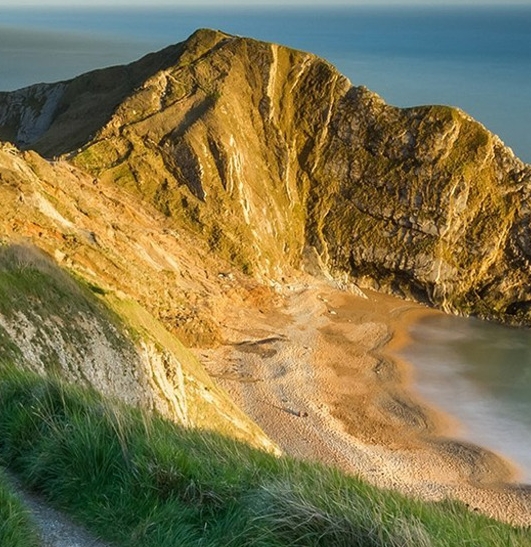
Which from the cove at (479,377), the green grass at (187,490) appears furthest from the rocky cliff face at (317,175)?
the green grass at (187,490)

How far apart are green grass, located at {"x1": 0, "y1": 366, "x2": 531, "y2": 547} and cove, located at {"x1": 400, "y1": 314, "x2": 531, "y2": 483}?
28104 millimetres

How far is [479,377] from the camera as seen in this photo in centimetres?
4353

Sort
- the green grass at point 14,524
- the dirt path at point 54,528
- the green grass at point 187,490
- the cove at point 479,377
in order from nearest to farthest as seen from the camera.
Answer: the green grass at point 14,524
the green grass at point 187,490
the dirt path at point 54,528
the cove at point 479,377

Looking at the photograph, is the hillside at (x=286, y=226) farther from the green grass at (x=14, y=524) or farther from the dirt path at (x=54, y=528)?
the green grass at (x=14, y=524)

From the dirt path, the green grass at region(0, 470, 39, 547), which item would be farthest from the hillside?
the green grass at region(0, 470, 39, 547)

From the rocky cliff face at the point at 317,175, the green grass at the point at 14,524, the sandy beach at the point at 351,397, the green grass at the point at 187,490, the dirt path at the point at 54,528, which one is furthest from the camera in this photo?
the rocky cliff face at the point at 317,175

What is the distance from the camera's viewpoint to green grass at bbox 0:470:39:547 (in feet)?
19.8

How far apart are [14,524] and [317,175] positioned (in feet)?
178

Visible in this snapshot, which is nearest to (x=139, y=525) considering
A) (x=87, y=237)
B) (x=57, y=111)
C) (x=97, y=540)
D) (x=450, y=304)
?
(x=97, y=540)

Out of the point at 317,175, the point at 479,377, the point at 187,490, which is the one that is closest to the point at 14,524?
the point at 187,490

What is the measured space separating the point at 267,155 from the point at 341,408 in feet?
92.3

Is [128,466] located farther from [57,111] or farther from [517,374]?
[57,111]

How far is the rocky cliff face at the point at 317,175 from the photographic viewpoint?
53469 millimetres

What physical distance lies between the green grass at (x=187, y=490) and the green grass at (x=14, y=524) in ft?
2.06
